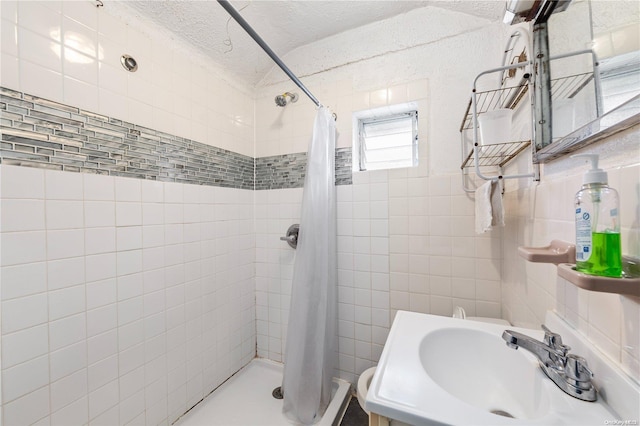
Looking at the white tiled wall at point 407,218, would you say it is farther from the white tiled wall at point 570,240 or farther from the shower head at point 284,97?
the white tiled wall at point 570,240

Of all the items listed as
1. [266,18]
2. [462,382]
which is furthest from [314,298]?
[266,18]

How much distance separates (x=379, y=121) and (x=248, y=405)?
2042 mm

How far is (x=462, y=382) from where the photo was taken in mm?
687

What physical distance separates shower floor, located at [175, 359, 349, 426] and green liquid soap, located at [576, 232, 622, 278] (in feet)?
4.69

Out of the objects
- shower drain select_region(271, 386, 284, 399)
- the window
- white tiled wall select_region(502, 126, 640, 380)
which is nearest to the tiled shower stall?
white tiled wall select_region(502, 126, 640, 380)

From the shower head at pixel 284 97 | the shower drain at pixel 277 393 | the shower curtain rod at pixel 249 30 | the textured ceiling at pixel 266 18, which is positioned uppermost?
the textured ceiling at pixel 266 18

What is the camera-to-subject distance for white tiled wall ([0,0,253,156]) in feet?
2.72

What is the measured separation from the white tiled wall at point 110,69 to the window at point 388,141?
3.26 feet

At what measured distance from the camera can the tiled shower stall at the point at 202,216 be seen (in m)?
0.81

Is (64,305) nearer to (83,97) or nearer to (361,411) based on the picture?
(83,97)

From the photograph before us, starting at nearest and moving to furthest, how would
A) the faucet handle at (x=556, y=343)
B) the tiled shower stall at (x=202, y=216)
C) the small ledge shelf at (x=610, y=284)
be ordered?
the small ledge shelf at (x=610, y=284) < the faucet handle at (x=556, y=343) < the tiled shower stall at (x=202, y=216)

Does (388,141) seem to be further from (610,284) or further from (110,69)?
(110,69)

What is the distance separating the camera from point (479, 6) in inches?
48.2

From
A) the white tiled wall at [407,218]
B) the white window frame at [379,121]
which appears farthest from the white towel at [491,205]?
the white window frame at [379,121]
